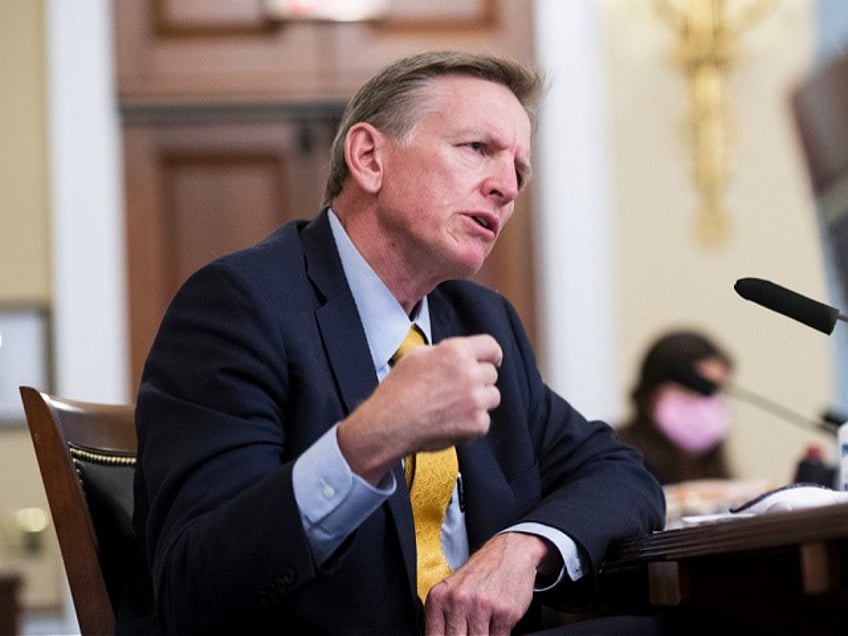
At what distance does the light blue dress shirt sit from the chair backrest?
0.37 m

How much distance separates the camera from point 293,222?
214 centimetres

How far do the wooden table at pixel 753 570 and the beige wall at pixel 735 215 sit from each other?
3227 millimetres

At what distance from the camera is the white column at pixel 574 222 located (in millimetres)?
5062

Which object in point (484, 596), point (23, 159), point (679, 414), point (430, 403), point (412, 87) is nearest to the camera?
point (430, 403)

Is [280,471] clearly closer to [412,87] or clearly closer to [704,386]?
[412,87]

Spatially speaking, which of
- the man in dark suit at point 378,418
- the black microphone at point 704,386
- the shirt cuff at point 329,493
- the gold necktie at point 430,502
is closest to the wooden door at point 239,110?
the black microphone at point 704,386

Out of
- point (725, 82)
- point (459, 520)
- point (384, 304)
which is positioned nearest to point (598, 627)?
point (459, 520)

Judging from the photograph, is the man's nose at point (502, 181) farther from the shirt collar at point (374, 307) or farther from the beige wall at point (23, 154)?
the beige wall at point (23, 154)

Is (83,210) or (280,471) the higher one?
(83,210)

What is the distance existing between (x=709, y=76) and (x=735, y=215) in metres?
A: 0.46

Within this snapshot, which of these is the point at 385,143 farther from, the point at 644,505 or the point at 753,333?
the point at 753,333

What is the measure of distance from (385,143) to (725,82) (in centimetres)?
328

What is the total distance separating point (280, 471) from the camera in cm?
165

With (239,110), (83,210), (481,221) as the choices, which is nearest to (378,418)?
(481,221)
